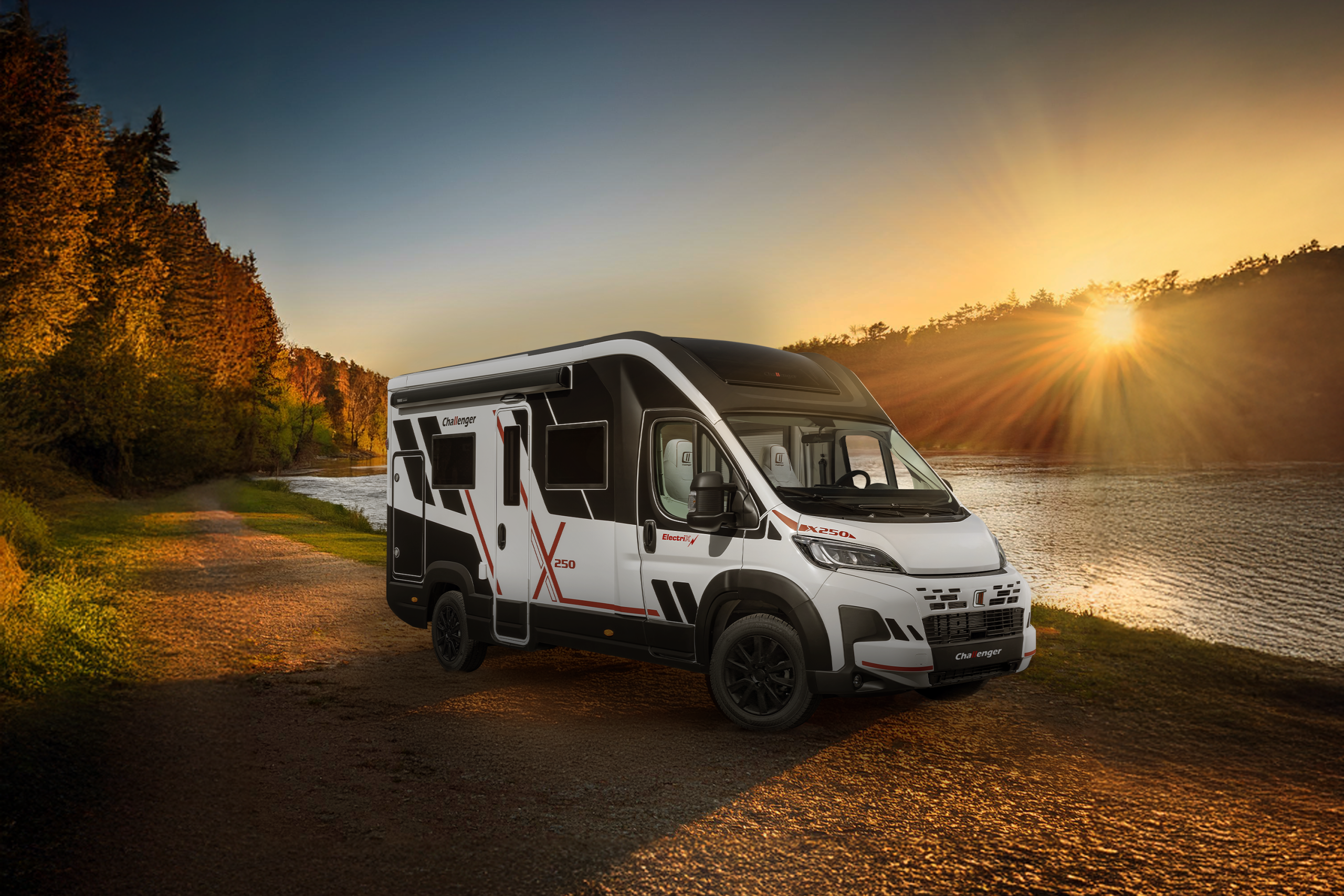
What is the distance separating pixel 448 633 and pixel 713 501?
417cm

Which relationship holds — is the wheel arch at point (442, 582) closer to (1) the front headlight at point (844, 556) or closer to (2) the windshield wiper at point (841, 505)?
(2) the windshield wiper at point (841, 505)

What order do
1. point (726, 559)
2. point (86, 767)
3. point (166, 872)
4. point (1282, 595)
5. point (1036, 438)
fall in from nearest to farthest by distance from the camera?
point (166, 872) → point (86, 767) → point (726, 559) → point (1282, 595) → point (1036, 438)

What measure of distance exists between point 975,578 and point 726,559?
182cm

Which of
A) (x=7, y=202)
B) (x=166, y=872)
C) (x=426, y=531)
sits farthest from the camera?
(x=7, y=202)

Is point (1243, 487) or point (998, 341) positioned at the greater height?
point (998, 341)

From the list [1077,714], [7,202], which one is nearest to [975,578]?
[1077,714]

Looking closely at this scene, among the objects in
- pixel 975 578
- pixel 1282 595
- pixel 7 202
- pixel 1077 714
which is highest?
pixel 7 202

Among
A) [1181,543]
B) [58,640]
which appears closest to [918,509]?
[58,640]

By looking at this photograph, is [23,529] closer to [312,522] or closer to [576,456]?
[312,522]

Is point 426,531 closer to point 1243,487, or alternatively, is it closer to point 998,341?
point 1243,487

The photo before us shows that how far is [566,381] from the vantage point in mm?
8109

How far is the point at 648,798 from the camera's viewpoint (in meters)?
5.40

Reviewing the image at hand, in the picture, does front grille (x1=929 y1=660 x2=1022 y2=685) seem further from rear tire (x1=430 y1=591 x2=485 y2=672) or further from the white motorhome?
rear tire (x1=430 y1=591 x2=485 y2=672)

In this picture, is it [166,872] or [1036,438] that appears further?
[1036,438]
